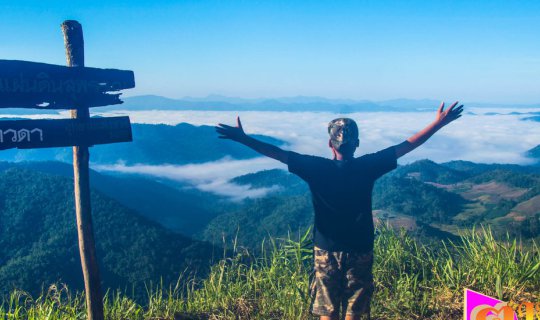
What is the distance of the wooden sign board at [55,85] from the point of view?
5.25 m

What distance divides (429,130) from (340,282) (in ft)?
7.23

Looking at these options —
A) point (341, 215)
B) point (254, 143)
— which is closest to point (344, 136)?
point (341, 215)

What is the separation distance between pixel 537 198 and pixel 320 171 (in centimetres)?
14756

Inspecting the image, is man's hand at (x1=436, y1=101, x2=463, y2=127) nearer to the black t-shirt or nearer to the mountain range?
the black t-shirt

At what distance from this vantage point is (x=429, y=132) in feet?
17.4

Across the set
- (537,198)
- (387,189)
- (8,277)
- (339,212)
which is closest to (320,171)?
(339,212)

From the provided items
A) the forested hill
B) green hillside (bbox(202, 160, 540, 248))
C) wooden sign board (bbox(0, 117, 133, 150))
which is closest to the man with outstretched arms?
wooden sign board (bbox(0, 117, 133, 150))

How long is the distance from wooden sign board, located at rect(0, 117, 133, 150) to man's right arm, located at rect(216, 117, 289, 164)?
5.55 ft

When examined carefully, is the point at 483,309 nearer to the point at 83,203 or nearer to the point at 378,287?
the point at 378,287

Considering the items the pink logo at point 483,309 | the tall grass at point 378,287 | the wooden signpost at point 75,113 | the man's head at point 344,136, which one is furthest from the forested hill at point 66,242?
the pink logo at point 483,309

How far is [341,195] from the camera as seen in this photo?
4.81 meters

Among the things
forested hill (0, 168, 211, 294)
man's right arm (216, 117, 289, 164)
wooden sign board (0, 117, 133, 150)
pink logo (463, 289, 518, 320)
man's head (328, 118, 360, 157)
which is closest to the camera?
pink logo (463, 289, 518, 320)

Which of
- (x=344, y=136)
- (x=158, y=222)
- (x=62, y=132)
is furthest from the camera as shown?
(x=158, y=222)

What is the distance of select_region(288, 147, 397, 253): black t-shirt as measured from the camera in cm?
481
